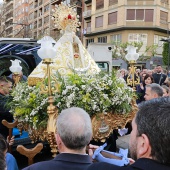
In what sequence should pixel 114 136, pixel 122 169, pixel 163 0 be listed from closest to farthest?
1. pixel 122 169
2. pixel 114 136
3. pixel 163 0

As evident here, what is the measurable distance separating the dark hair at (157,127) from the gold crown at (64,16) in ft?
10.0

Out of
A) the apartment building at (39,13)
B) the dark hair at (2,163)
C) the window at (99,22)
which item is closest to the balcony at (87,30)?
the window at (99,22)

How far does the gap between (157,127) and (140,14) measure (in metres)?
33.9

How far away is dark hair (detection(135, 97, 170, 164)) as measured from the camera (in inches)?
44.8

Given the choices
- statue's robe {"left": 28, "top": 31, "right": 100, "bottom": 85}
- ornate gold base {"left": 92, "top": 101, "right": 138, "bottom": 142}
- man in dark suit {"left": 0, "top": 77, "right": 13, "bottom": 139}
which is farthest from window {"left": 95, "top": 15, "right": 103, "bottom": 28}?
ornate gold base {"left": 92, "top": 101, "right": 138, "bottom": 142}

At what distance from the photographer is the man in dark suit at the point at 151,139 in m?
1.13

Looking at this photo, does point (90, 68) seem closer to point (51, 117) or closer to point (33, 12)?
point (51, 117)

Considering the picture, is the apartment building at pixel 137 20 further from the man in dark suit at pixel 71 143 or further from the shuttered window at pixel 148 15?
the man in dark suit at pixel 71 143

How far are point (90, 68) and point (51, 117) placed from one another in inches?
67.5

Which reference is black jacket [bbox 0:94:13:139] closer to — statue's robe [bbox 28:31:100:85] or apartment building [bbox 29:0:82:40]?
statue's robe [bbox 28:31:100:85]

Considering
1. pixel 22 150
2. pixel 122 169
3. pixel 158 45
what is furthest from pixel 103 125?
pixel 158 45

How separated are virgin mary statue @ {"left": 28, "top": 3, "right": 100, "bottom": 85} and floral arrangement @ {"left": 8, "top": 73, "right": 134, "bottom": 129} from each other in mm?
970

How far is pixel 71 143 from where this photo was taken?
1842 millimetres

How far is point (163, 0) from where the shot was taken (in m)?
33.8
